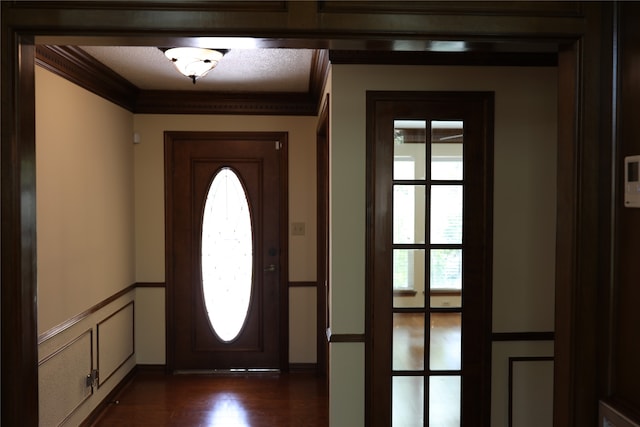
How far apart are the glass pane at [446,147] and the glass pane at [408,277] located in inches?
18.4

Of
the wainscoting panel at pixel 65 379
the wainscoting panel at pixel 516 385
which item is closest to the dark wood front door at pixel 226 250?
the wainscoting panel at pixel 65 379

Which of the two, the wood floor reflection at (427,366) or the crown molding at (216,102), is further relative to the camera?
the crown molding at (216,102)

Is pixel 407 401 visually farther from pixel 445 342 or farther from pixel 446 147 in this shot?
pixel 446 147

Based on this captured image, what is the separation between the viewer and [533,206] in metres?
2.88

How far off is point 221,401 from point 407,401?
5.74 ft

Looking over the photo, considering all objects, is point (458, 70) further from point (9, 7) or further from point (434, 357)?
point (9, 7)

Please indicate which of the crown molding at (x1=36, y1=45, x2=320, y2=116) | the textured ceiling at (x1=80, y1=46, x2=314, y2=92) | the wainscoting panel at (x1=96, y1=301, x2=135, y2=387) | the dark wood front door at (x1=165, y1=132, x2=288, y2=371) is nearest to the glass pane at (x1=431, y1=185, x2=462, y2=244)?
the textured ceiling at (x1=80, y1=46, x2=314, y2=92)

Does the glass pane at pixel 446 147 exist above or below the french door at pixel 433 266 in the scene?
above

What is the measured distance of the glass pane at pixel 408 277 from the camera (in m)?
2.86

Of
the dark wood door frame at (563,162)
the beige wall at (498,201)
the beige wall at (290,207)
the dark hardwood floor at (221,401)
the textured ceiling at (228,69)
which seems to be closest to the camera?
the dark wood door frame at (563,162)

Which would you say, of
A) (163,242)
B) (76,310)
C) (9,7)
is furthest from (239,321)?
(9,7)

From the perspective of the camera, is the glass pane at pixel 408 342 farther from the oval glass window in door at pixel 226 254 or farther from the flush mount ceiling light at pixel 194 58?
the oval glass window in door at pixel 226 254

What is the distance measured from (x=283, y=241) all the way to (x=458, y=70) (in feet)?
7.63

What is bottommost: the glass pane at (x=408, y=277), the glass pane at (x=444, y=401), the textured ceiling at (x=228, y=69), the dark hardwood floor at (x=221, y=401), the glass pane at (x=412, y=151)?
the dark hardwood floor at (x=221, y=401)
